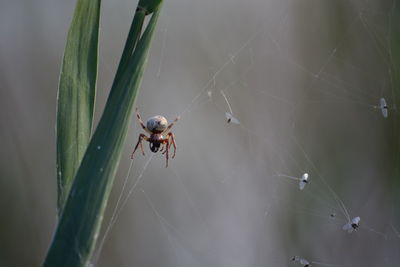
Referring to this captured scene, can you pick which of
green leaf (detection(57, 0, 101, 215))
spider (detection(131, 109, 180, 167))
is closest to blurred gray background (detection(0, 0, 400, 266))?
spider (detection(131, 109, 180, 167))

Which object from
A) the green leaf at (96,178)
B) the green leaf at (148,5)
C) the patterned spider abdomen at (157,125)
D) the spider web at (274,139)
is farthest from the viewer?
the spider web at (274,139)

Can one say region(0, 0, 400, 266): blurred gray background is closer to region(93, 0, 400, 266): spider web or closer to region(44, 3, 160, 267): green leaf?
region(93, 0, 400, 266): spider web

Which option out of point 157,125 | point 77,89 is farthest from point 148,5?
point 157,125

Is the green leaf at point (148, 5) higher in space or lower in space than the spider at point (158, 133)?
higher

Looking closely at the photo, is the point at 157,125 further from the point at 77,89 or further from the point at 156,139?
the point at 77,89

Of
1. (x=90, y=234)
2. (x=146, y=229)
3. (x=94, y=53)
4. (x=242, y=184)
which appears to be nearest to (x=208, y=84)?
(x=242, y=184)

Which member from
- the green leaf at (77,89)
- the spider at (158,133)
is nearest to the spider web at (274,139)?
the spider at (158,133)

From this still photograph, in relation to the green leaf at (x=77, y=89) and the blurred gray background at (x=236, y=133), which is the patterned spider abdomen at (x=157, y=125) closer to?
the blurred gray background at (x=236, y=133)
